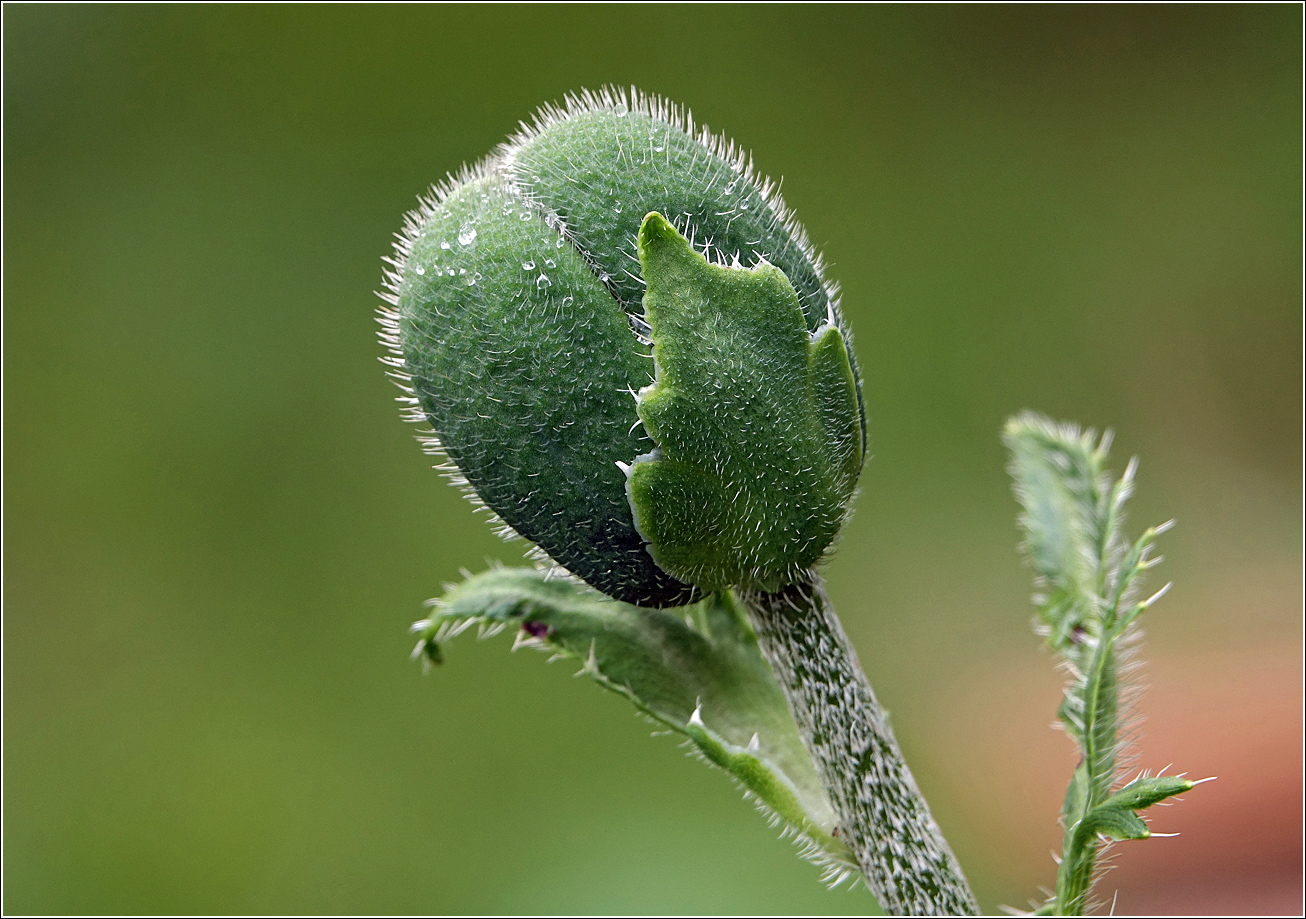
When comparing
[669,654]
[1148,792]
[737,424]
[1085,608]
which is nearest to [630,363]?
[737,424]

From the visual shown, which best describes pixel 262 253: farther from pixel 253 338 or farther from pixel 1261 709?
pixel 1261 709

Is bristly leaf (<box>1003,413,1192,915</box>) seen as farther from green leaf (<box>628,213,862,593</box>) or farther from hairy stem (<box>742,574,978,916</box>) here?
green leaf (<box>628,213,862,593</box>)

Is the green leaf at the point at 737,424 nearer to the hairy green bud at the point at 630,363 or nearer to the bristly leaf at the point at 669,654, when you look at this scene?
the hairy green bud at the point at 630,363

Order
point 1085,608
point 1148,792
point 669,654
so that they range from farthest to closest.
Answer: point 1085,608 → point 669,654 → point 1148,792

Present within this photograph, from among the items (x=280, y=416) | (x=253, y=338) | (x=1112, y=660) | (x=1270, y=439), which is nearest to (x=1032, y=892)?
(x=1270, y=439)

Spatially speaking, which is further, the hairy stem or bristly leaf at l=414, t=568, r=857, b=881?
bristly leaf at l=414, t=568, r=857, b=881

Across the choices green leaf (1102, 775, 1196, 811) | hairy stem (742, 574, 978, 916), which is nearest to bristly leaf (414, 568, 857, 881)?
hairy stem (742, 574, 978, 916)

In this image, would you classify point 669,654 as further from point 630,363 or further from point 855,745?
point 630,363
